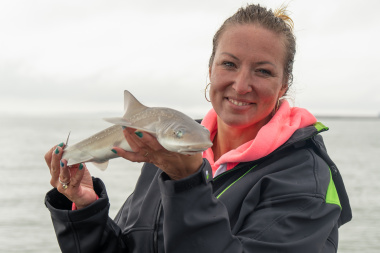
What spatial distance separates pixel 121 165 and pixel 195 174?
77.8ft

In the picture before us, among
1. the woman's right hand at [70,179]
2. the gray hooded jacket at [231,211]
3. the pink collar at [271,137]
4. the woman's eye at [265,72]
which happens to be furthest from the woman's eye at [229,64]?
the woman's right hand at [70,179]

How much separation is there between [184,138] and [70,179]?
1.13 metres

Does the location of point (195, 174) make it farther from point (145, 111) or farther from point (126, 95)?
point (126, 95)

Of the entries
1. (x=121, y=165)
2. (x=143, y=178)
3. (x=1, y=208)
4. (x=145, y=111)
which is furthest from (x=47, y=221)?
(x=121, y=165)

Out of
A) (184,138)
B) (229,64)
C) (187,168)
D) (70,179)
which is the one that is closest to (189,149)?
(184,138)

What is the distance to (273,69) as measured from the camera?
2984 millimetres

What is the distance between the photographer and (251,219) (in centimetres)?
259

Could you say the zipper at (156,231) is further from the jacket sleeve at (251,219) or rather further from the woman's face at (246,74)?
the woman's face at (246,74)

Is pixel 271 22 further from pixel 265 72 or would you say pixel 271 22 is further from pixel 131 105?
pixel 131 105

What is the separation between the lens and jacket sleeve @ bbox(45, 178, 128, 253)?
301 centimetres

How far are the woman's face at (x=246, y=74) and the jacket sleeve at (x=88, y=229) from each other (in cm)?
97

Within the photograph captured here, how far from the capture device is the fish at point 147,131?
2244 mm

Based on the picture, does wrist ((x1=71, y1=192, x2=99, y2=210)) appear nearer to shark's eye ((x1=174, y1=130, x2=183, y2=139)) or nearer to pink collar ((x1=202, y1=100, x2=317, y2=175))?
pink collar ((x1=202, y1=100, x2=317, y2=175))

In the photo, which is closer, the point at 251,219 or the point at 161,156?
the point at 161,156
